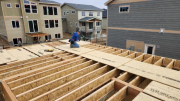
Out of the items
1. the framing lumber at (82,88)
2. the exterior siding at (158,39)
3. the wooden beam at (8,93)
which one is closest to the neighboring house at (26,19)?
the exterior siding at (158,39)

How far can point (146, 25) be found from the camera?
39.6 ft

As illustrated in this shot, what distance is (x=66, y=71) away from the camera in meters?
4.89

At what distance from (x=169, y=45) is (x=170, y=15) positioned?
2.70m

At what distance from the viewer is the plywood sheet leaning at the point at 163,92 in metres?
3.20

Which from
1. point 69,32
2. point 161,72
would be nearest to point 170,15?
point 161,72

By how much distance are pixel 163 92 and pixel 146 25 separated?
10.1 meters

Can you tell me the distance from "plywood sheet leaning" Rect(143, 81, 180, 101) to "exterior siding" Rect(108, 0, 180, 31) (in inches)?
351

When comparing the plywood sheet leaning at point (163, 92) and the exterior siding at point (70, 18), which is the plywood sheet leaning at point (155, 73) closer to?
the plywood sheet leaning at point (163, 92)

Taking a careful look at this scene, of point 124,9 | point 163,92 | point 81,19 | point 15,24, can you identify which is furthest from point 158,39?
point 81,19

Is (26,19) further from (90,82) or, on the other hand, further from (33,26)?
(90,82)

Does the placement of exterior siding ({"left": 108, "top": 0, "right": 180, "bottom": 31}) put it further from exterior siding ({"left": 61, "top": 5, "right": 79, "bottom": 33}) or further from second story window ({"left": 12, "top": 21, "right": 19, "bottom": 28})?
exterior siding ({"left": 61, "top": 5, "right": 79, "bottom": 33})

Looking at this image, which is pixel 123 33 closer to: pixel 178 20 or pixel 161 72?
pixel 178 20

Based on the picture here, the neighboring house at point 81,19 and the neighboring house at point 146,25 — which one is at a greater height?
the neighboring house at point 81,19

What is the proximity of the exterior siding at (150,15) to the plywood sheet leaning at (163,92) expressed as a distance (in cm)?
891
